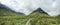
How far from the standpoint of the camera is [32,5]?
2.66 feet

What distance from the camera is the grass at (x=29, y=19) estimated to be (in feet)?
2.62

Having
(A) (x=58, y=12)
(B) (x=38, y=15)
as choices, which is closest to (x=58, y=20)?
(A) (x=58, y=12)

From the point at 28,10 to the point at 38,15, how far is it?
93 mm

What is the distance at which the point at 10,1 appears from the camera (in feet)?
2.68

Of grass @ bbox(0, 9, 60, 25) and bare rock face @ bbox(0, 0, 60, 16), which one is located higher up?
bare rock face @ bbox(0, 0, 60, 16)

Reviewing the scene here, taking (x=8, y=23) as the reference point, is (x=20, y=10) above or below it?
above

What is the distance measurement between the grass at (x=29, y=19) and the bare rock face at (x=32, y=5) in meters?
0.04

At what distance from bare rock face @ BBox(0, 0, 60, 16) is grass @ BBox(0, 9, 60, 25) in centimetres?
4

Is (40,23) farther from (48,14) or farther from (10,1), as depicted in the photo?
(10,1)

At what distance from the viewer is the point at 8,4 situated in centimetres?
82

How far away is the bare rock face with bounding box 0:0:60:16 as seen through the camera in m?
0.79

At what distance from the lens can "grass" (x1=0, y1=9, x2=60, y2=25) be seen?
0.80 metres

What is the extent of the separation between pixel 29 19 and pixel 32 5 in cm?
12

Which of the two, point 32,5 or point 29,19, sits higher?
point 32,5
